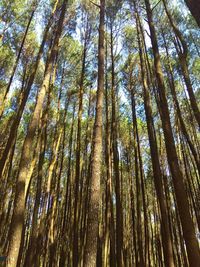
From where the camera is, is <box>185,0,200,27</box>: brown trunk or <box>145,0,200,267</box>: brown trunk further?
<box>145,0,200,267</box>: brown trunk

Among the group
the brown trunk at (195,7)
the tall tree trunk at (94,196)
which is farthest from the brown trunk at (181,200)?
the brown trunk at (195,7)

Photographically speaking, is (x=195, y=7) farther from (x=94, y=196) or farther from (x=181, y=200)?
(x=181, y=200)

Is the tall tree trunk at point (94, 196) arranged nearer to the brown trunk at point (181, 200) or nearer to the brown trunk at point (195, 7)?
the brown trunk at point (181, 200)

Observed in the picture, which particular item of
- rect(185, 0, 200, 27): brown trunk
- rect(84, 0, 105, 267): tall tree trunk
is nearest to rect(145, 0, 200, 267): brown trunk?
rect(84, 0, 105, 267): tall tree trunk

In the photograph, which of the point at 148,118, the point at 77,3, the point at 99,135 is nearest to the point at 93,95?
the point at 77,3

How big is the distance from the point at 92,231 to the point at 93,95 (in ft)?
37.9

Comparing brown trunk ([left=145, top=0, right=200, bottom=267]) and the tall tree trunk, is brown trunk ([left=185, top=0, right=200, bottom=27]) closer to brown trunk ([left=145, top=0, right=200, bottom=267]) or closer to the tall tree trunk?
the tall tree trunk

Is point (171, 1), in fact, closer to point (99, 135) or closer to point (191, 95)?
point (191, 95)

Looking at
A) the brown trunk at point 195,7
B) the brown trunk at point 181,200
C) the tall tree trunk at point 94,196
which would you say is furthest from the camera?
the brown trunk at point 181,200

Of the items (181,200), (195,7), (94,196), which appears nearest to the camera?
(195,7)

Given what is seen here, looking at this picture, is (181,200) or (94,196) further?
(181,200)

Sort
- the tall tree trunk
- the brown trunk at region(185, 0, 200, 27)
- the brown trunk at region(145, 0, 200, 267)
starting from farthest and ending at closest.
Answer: the brown trunk at region(145, 0, 200, 267) → the tall tree trunk → the brown trunk at region(185, 0, 200, 27)

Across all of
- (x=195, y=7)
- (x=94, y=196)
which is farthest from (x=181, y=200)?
(x=195, y=7)

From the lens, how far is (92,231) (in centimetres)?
350
